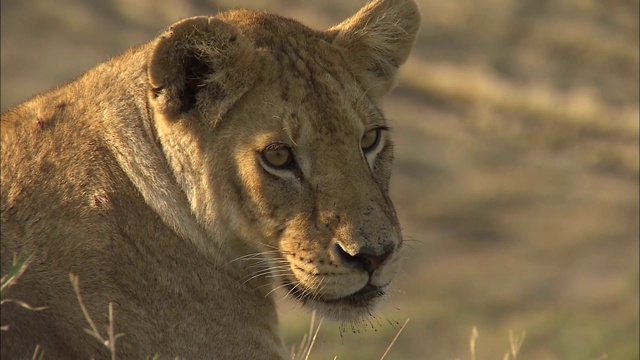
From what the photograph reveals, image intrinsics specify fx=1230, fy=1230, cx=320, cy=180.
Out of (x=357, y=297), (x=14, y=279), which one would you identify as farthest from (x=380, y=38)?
(x=14, y=279)

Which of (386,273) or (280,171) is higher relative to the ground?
(280,171)

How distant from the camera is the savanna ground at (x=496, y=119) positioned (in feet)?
67.9

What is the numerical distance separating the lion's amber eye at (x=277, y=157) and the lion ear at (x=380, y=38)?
812 mm

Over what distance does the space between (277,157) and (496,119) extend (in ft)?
57.7

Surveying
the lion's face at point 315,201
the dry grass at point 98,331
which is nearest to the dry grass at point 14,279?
the dry grass at point 98,331

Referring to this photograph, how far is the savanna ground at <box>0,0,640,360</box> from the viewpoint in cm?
2069

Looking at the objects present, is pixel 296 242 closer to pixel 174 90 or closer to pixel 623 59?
pixel 174 90

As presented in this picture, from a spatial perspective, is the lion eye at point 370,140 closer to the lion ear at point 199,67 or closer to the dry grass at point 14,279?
the lion ear at point 199,67

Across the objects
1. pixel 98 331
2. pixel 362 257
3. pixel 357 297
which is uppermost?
pixel 98 331

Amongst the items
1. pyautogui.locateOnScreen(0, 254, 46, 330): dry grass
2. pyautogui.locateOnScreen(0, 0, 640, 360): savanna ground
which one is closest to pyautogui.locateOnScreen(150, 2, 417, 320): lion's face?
pyautogui.locateOnScreen(0, 254, 46, 330): dry grass

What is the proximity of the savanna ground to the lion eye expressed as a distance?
1433 cm

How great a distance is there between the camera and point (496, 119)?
22.6 metres

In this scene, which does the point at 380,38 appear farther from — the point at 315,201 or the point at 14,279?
the point at 14,279

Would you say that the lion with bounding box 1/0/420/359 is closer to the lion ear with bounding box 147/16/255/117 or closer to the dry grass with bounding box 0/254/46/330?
the lion ear with bounding box 147/16/255/117
